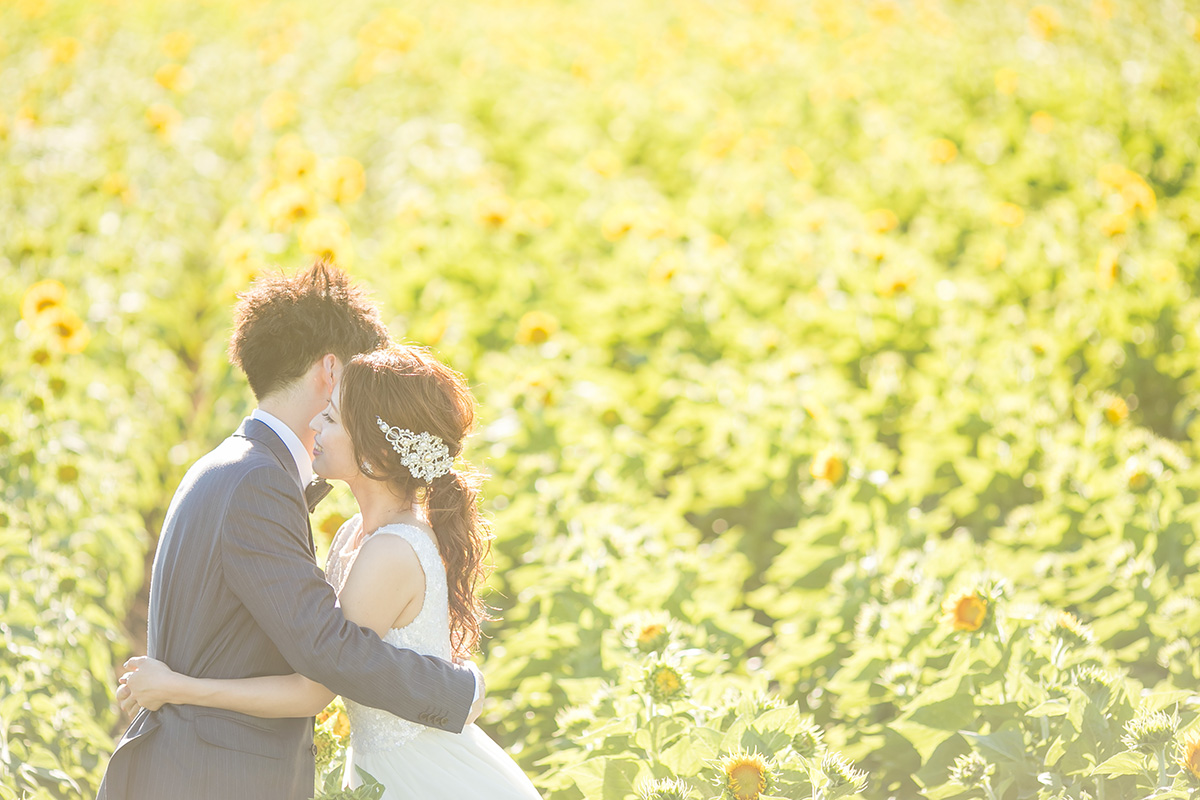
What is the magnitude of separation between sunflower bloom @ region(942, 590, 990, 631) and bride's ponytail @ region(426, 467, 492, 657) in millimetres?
1133

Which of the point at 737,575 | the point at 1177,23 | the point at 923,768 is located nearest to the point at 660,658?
the point at 923,768

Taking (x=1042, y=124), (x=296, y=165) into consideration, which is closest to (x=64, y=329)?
(x=296, y=165)

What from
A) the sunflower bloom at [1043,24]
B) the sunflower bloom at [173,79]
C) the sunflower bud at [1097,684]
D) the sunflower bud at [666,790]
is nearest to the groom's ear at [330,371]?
the sunflower bud at [666,790]

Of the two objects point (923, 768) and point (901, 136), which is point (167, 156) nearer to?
point (901, 136)

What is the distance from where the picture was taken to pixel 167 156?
6.70 meters

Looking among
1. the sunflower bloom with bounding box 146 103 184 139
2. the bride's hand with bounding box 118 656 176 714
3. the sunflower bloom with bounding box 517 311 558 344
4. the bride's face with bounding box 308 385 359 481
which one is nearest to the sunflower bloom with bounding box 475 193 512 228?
the sunflower bloom with bounding box 517 311 558 344

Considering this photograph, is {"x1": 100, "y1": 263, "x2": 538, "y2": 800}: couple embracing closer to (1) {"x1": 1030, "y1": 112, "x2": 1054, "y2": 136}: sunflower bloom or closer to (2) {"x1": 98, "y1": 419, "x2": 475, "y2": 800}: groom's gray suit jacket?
(2) {"x1": 98, "y1": 419, "x2": 475, "y2": 800}: groom's gray suit jacket

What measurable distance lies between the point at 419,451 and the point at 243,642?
500 millimetres

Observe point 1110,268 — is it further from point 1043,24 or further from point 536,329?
point 1043,24

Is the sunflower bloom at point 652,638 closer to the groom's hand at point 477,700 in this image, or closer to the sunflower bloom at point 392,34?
the groom's hand at point 477,700

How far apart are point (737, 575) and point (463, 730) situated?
5.49 ft

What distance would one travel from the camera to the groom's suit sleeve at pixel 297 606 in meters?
1.82

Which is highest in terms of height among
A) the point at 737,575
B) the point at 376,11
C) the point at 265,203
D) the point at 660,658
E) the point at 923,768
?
the point at 376,11

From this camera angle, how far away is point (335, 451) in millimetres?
2090
